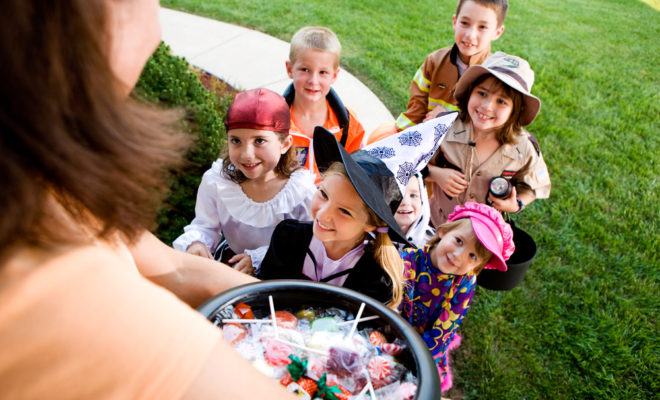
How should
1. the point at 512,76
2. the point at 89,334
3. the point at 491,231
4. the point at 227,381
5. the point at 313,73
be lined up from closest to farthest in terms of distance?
the point at 89,334 → the point at 227,381 → the point at 491,231 → the point at 512,76 → the point at 313,73

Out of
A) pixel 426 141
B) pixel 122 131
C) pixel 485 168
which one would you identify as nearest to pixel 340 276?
pixel 426 141

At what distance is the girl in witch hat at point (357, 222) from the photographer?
1.92 meters

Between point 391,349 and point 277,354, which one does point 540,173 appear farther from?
point 277,354

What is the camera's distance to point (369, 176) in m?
1.87

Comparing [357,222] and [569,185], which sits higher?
[357,222]

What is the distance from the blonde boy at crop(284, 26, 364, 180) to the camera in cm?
327

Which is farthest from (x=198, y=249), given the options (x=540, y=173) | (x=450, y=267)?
(x=540, y=173)

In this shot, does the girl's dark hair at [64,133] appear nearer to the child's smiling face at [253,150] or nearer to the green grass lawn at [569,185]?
the child's smiling face at [253,150]

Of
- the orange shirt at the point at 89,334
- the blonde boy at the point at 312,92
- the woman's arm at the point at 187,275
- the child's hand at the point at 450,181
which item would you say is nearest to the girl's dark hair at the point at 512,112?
the child's hand at the point at 450,181

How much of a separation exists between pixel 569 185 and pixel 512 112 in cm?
203

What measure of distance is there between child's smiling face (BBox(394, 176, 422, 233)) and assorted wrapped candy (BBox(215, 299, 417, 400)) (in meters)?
1.44

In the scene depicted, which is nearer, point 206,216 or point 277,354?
point 277,354

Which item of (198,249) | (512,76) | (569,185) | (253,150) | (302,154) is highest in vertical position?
(512,76)

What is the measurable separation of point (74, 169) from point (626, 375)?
10.8ft
